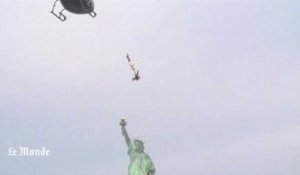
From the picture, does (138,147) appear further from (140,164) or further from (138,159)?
(140,164)

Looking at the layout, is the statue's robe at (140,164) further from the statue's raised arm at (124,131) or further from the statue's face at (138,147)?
the statue's raised arm at (124,131)

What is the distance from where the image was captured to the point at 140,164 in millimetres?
51125

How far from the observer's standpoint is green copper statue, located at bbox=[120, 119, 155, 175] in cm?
5091

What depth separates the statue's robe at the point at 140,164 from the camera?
167ft

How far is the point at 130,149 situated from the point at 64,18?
2565 cm

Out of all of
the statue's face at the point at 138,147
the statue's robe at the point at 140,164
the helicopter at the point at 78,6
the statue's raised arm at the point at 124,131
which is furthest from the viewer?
the statue's face at the point at 138,147

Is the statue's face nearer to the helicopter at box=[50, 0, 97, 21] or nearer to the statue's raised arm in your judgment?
the statue's raised arm

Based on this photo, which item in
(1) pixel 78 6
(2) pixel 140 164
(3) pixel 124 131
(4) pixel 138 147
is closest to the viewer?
(1) pixel 78 6

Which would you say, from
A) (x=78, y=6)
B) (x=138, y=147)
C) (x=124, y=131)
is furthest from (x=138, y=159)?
(x=78, y=6)

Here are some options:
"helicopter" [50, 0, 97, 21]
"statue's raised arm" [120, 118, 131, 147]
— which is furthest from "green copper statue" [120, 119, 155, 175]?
"helicopter" [50, 0, 97, 21]

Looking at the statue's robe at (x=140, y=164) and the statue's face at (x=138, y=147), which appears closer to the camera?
the statue's robe at (x=140, y=164)

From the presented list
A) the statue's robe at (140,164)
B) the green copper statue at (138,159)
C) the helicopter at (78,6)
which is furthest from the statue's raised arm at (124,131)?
the helicopter at (78,6)

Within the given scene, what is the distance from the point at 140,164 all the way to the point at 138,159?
25.0 inches

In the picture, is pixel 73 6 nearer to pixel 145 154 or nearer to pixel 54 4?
pixel 54 4
